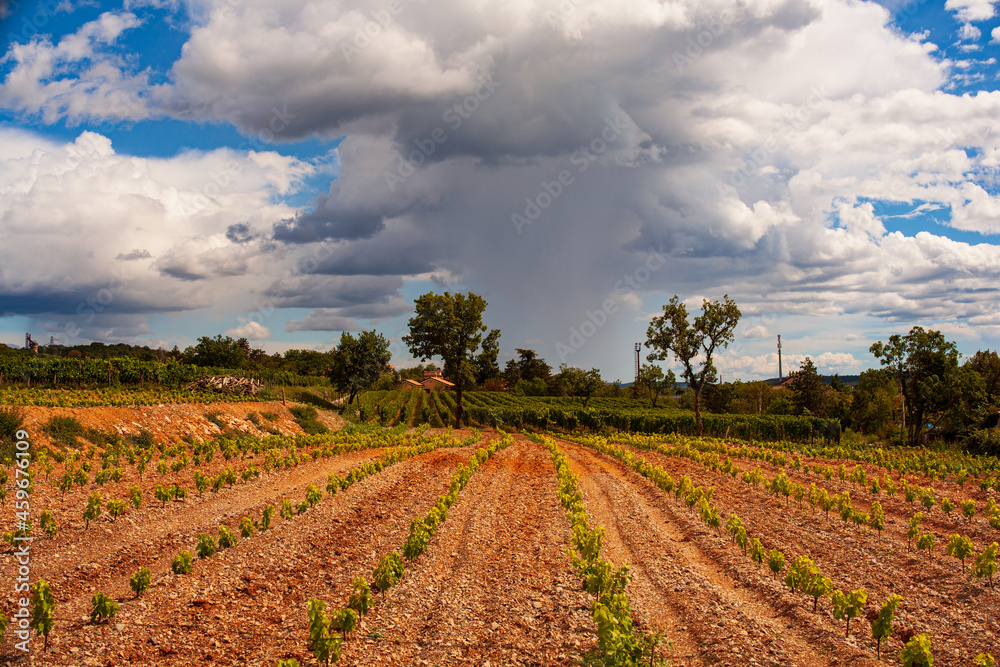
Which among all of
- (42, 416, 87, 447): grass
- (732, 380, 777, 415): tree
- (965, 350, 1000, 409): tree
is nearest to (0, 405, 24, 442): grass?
→ (42, 416, 87, 447): grass

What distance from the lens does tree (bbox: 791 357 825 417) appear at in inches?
2734

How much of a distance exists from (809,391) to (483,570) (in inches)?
2809

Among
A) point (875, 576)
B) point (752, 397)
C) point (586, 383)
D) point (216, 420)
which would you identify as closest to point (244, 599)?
point (875, 576)

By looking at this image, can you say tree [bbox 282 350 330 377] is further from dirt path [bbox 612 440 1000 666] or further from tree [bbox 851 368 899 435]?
dirt path [bbox 612 440 1000 666]

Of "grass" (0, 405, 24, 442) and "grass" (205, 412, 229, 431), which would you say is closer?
"grass" (0, 405, 24, 442)

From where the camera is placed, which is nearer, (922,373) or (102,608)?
(102,608)

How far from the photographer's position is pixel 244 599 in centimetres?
902

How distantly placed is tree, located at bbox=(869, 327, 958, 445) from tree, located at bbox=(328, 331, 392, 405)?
154 ft

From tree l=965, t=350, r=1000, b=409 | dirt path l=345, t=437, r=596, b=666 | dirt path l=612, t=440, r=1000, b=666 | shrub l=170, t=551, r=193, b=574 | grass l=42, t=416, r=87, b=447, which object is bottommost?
dirt path l=345, t=437, r=596, b=666

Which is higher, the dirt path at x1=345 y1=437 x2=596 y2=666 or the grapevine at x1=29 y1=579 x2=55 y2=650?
the grapevine at x1=29 y1=579 x2=55 y2=650

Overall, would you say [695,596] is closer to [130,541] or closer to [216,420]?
[130,541]

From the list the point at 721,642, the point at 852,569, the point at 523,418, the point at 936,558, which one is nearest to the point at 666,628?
the point at 721,642

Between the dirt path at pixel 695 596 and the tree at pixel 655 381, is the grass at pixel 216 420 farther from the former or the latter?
the tree at pixel 655 381

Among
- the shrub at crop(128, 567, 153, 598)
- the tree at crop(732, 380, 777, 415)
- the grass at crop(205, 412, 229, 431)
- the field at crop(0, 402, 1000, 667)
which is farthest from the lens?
the tree at crop(732, 380, 777, 415)
